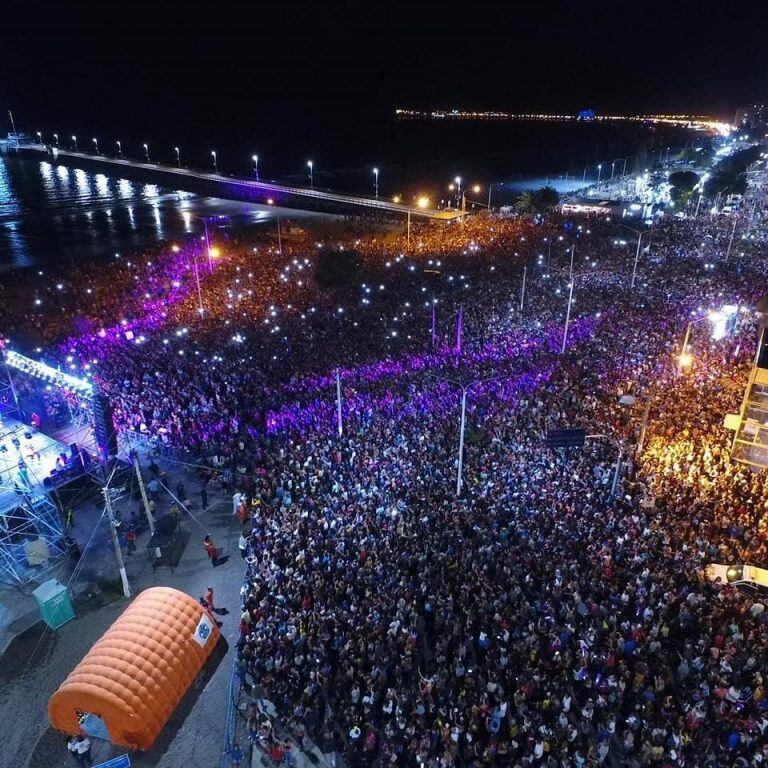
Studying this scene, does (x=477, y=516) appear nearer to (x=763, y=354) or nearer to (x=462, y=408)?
(x=462, y=408)

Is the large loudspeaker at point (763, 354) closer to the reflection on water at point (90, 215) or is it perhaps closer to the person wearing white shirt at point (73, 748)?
the person wearing white shirt at point (73, 748)

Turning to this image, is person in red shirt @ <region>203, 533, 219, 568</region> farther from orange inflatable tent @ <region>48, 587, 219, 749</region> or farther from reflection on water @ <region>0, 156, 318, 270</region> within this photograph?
reflection on water @ <region>0, 156, 318, 270</region>

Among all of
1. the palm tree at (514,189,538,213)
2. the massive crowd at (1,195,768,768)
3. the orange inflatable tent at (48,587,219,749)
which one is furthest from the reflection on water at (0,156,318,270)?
the orange inflatable tent at (48,587,219,749)

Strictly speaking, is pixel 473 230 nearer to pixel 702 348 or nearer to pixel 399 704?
pixel 702 348

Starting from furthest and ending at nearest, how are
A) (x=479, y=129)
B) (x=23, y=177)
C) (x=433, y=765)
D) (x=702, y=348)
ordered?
(x=479, y=129) → (x=23, y=177) → (x=702, y=348) → (x=433, y=765)

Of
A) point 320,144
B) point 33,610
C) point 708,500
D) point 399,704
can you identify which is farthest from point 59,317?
point 320,144

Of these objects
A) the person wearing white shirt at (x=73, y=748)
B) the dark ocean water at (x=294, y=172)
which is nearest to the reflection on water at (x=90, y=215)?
the dark ocean water at (x=294, y=172)

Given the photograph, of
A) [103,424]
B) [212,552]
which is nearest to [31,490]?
[103,424]
